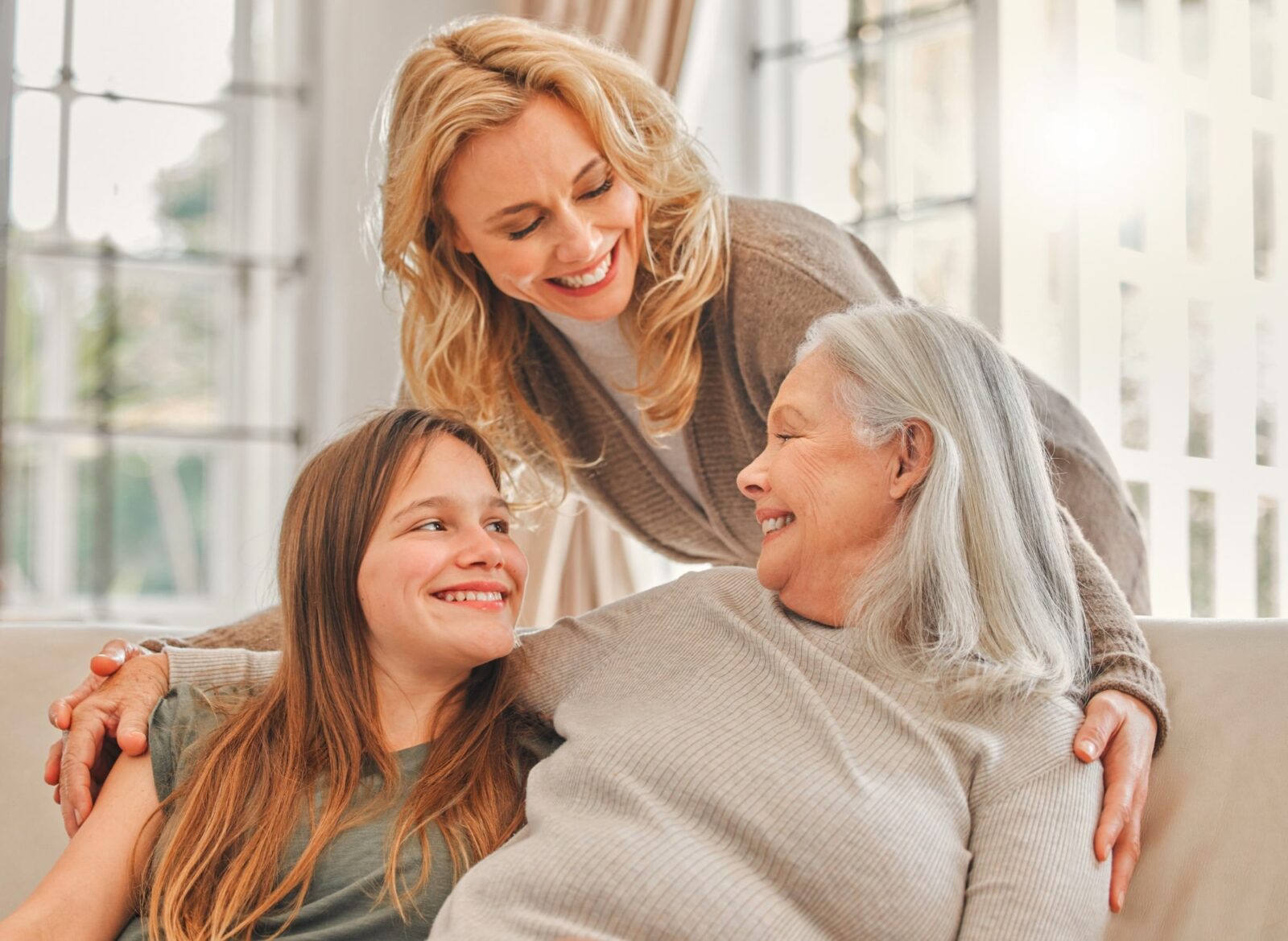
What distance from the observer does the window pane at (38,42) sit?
399 cm

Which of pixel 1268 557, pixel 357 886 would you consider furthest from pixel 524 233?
pixel 1268 557

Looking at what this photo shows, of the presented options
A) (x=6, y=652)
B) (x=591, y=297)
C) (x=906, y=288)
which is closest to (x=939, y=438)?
(x=591, y=297)

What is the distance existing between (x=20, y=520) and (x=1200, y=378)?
3.23 meters

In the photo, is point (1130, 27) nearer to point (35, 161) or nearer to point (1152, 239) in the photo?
point (1152, 239)

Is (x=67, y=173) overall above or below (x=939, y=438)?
above

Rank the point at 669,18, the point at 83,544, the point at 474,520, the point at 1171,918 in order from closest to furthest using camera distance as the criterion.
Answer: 1. the point at 1171,918
2. the point at 474,520
3. the point at 669,18
4. the point at 83,544

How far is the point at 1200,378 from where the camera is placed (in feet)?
12.8

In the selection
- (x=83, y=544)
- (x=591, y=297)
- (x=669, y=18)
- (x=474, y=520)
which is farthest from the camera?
(x=83, y=544)

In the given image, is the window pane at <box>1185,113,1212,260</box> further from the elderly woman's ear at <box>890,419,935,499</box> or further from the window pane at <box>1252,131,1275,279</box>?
the elderly woman's ear at <box>890,419,935,499</box>

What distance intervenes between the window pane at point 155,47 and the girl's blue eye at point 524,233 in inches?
104

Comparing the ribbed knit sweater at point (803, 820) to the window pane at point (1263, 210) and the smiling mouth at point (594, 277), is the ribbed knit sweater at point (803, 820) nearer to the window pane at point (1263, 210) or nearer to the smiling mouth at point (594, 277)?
the smiling mouth at point (594, 277)

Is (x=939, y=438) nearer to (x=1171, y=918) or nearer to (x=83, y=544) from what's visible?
(x=1171, y=918)

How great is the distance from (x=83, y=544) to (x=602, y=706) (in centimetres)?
294

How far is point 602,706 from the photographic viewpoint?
157 cm
